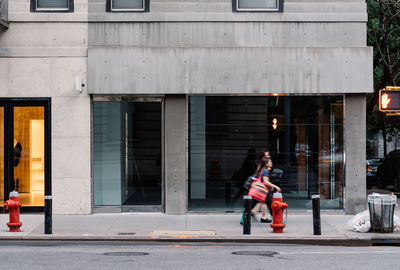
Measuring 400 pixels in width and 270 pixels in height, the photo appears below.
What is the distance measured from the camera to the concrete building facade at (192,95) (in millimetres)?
16000

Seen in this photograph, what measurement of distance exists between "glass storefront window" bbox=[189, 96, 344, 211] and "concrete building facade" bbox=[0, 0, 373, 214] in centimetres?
3

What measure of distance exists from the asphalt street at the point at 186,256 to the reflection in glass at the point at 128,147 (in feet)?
13.6

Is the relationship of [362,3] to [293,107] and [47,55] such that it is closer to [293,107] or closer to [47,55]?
[293,107]

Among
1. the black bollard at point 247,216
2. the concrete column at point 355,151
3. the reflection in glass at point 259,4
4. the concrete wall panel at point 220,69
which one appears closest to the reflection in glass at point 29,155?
the concrete wall panel at point 220,69

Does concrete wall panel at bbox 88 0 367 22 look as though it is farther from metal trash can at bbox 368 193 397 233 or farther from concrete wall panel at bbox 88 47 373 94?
metal trash can at bbox 368 193 397 233

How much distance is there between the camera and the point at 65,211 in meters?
16.2

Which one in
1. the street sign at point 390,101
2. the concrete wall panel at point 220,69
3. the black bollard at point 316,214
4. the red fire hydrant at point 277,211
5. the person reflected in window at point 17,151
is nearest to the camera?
the black bollard at point 316,214

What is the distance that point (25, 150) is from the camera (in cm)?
1641

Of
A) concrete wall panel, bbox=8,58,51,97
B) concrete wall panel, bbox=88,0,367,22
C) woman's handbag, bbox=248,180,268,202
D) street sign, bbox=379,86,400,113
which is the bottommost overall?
woman's handbag, bbox=248,180,268,202

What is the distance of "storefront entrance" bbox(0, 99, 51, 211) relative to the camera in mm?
16250

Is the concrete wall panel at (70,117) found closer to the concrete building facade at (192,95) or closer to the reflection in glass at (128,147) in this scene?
the concrete building facade at (192,95)

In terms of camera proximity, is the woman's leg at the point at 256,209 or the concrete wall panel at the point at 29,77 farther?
the concrete wall panel at the point at 29,77

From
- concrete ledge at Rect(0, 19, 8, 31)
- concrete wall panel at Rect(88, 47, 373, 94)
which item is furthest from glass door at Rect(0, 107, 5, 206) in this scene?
concrete wall panel at Rect(88, 47, 373, 94)

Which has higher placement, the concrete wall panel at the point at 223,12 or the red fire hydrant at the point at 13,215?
the concrete wall panel at the point at 223,12
